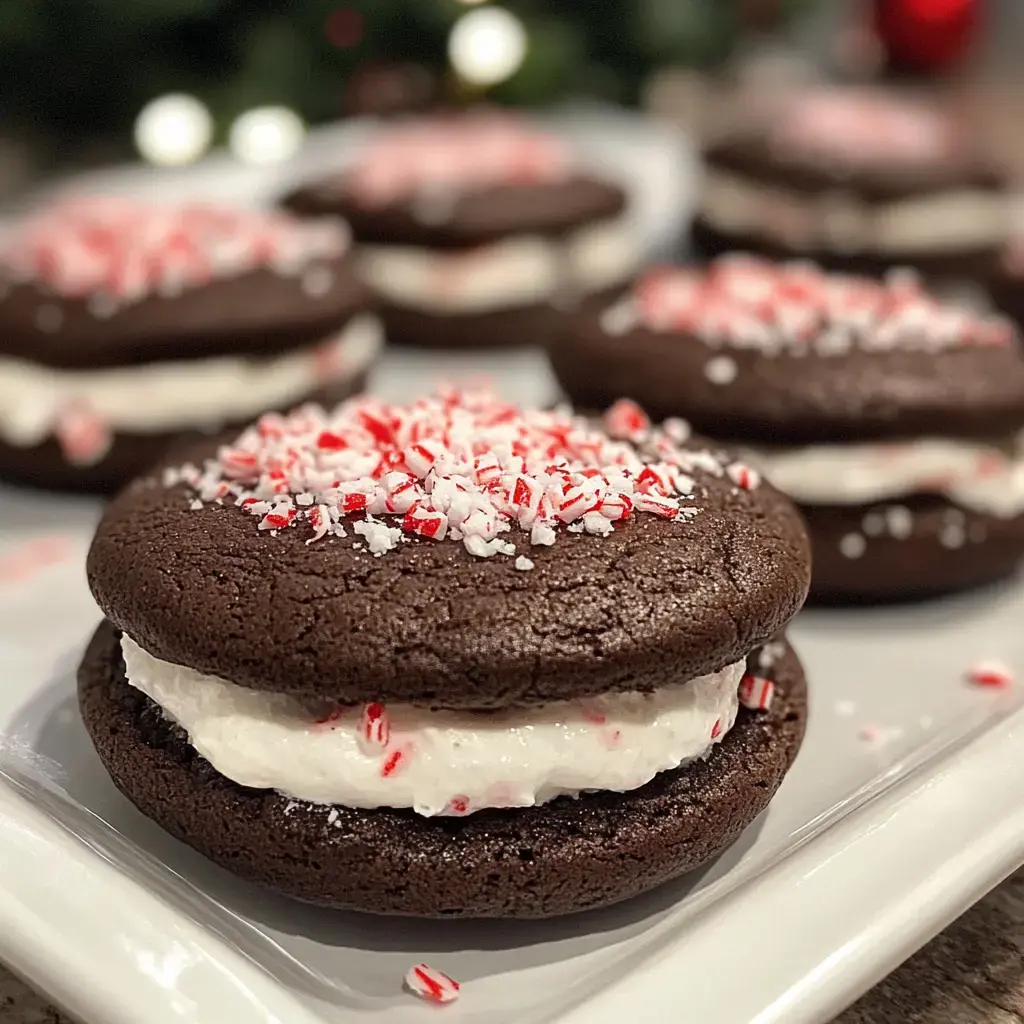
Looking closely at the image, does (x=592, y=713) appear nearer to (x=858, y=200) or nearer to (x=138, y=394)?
(x=138, y=394)

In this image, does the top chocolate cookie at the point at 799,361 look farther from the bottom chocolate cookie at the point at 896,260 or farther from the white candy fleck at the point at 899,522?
the bottom chocolate cookie at the point at 896,260

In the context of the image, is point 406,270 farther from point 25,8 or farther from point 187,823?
point 187,823

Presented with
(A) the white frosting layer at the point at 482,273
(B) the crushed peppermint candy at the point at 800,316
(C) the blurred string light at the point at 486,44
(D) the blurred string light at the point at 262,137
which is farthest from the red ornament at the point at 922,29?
(B) the crushed peppermint candy at the point at 800,316

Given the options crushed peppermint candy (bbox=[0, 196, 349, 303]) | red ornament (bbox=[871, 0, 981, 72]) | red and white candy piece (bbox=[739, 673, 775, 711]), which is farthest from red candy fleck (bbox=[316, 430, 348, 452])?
red ornament (bbox=[871, 0, 981, 72])

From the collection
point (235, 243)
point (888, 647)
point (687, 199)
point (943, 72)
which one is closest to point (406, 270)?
point (235, 243)

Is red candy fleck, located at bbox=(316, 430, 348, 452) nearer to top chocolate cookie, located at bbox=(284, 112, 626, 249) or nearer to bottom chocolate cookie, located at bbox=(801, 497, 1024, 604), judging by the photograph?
bottom chocolate cookie, located at bbox=(801, 497, 1024, 604)

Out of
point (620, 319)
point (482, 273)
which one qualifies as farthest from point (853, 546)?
point (482, 273)
